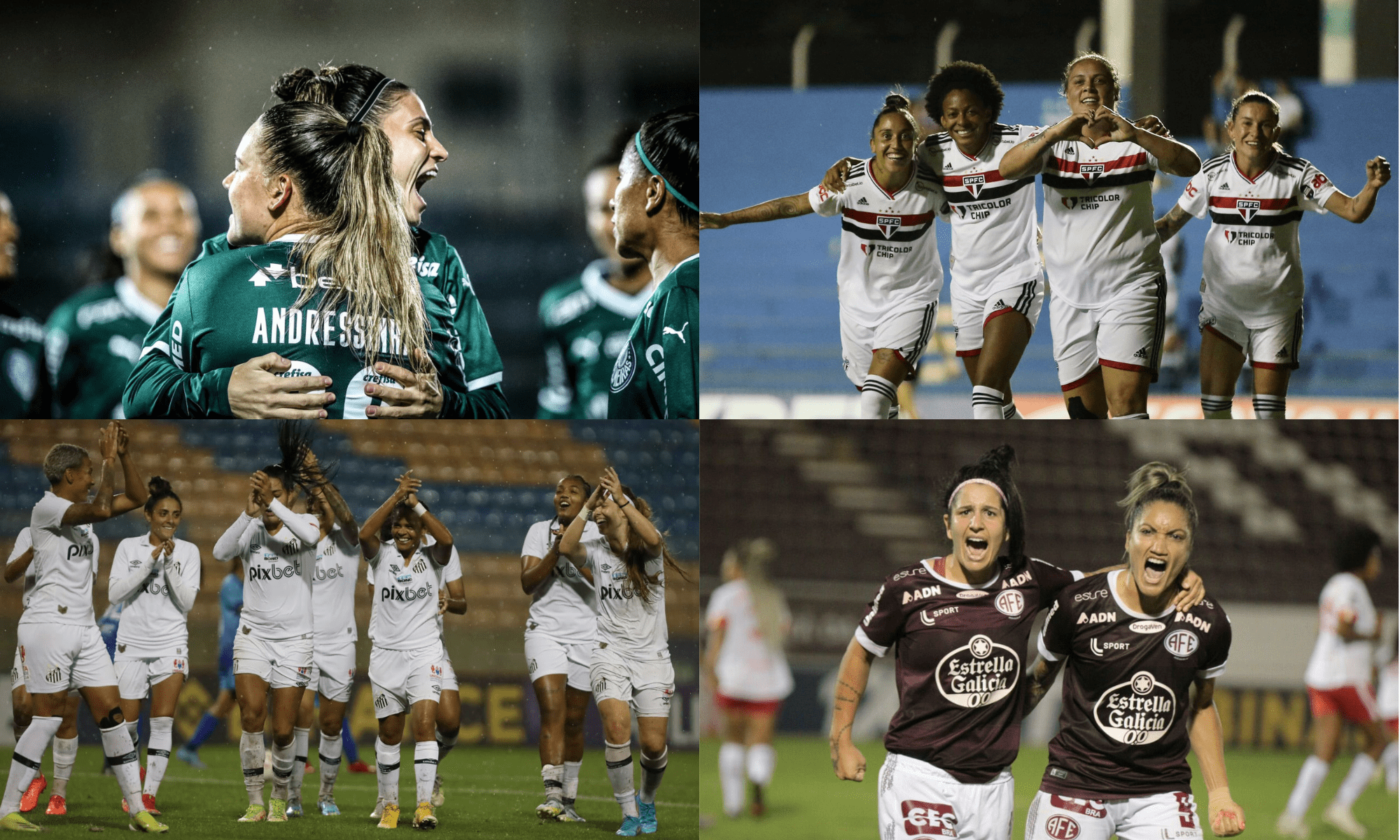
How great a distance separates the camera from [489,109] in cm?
481

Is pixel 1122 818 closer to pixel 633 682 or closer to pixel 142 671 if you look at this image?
pixel 633 682

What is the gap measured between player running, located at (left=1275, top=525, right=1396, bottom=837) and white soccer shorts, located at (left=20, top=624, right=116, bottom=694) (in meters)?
4.41

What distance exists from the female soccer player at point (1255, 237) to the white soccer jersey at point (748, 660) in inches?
75.9

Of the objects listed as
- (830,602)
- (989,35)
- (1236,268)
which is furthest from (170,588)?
(1236,268)

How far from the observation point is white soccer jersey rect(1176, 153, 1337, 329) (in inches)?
179

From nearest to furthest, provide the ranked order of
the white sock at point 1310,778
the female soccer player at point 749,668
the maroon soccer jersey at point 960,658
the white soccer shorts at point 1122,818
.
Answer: the white soccer shorts at point 1122,818
the maroon soccer jersey at point 960,658
the white sock at point 1310,778
the female soccer player at point 749,668

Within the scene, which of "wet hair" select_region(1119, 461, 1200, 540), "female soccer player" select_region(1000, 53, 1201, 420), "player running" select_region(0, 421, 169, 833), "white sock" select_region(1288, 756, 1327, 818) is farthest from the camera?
"white sock" select_region(1288, 756, 1327, 818)

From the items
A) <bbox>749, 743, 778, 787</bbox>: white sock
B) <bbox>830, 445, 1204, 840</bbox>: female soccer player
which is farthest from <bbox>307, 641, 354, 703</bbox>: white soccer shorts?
<bbox>830, 445, 1204, 840</bbox>: female soccer player

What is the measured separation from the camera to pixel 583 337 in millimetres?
4746

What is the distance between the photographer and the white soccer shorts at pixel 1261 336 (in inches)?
180

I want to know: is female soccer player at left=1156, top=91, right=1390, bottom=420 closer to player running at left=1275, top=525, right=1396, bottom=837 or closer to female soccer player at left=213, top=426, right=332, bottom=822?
player running at left=1275, top=525, right=1396, bottom=837

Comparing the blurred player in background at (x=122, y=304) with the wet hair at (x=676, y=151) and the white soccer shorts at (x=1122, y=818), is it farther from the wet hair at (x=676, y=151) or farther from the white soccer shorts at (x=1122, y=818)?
the white soccer shorts at (x=1122, y=818)

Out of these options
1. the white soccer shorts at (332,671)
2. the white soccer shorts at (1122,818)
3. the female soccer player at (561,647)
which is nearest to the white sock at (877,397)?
the female soccer player at (561,647)

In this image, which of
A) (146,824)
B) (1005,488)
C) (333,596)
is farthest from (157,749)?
(1005,488)
